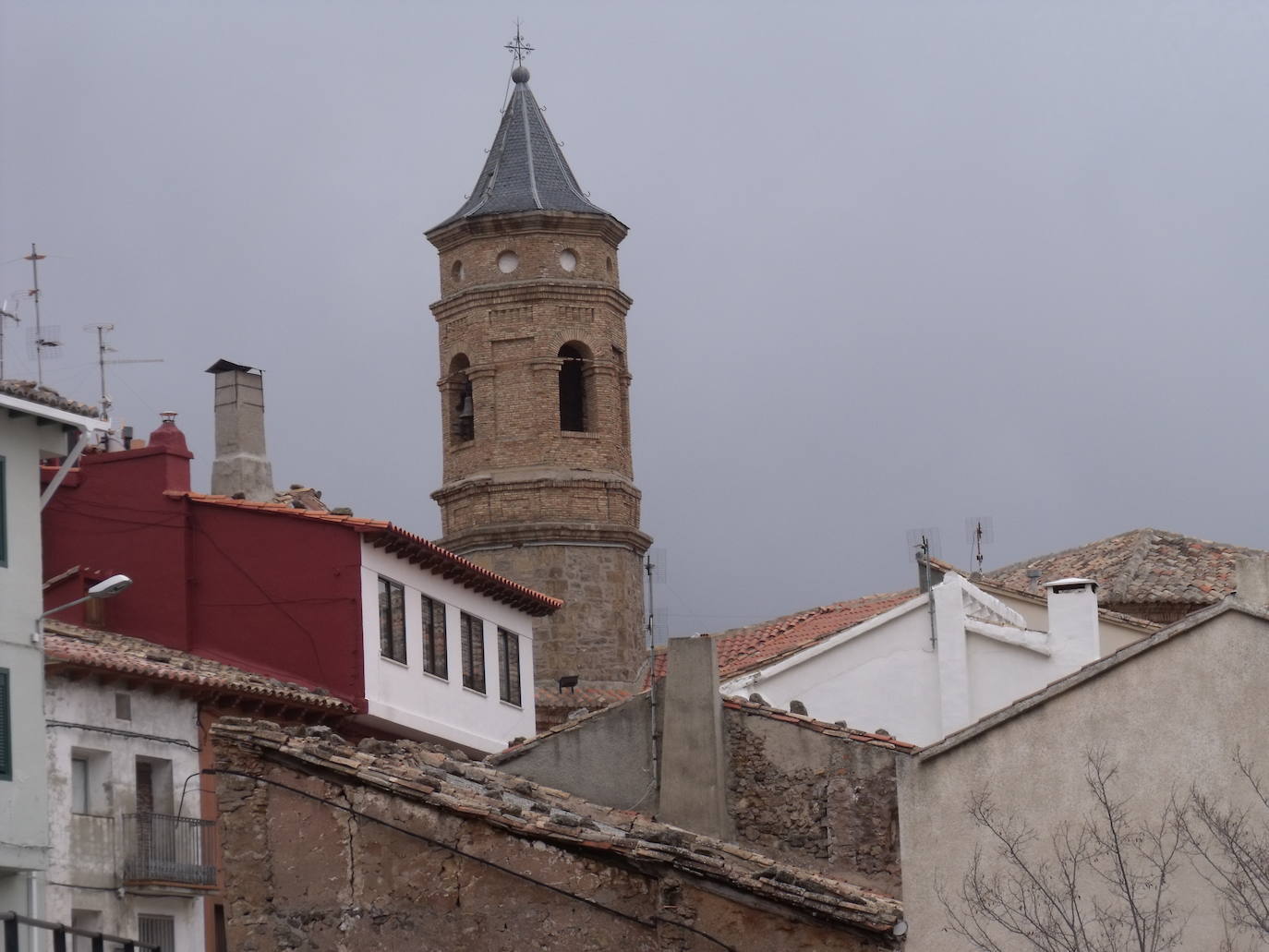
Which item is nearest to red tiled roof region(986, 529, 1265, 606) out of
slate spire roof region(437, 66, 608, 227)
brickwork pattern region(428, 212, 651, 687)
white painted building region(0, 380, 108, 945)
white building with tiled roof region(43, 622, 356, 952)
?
brickwork pattern region(428, 212, 651, 687)

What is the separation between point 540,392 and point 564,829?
38790 millimetres

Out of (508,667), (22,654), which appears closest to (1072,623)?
(22,654)

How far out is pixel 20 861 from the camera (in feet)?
94.1

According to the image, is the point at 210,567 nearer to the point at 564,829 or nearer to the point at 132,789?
the point at 132,789

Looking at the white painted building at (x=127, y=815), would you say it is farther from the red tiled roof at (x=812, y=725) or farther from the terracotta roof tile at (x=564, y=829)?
the terracotta roof tile at (x=564, y=829)

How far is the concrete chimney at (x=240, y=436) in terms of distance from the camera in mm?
41750

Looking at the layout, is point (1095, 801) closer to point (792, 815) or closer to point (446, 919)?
point (792, 815)

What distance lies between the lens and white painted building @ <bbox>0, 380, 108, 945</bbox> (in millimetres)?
28769

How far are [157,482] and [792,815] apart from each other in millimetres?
17996

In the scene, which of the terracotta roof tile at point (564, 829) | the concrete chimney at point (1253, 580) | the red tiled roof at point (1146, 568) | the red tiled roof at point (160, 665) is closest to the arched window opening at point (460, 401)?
the red tiled roof at point (1146, 568)

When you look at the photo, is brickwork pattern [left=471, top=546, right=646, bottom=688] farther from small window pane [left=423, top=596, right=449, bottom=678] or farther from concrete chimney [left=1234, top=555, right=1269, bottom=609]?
concrete chimney [left=1234, top=555, right=1269, bottom=609]

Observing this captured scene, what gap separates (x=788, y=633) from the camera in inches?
1372

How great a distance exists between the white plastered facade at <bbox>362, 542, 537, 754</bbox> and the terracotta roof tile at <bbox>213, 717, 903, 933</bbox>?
62.1ft

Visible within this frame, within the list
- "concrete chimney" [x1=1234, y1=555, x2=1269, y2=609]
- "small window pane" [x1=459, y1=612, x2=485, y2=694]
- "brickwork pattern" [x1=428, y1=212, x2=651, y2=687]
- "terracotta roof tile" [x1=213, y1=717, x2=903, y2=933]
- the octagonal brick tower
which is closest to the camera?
"terracotta roof tile" [x1=213, y1=717, x2=903, y2=933]
